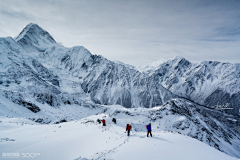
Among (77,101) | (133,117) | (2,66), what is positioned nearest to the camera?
(133,117)

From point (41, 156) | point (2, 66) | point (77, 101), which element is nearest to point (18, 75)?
point (2, 66)

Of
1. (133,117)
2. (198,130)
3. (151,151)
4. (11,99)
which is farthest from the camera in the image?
(133,117)

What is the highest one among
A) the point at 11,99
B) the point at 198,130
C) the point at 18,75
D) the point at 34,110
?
the point at 18,75

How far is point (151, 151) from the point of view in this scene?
10.2 metres

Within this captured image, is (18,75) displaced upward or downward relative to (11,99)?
upward

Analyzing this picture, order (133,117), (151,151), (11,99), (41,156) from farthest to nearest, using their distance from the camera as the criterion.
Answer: (133,117) → (11,99) → (151,151) → (41,156)

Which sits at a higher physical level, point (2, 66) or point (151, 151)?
point (2, 66)

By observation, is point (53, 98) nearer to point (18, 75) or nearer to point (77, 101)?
point (77, 101)

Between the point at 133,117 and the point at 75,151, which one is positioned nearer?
the point at 75,151

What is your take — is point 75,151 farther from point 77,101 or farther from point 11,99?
point 77,101

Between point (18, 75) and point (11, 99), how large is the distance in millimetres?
118436

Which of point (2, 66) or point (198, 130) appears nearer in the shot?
point (198, 130)

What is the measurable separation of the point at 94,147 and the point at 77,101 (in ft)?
263

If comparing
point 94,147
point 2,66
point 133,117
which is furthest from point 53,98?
point 2,66
